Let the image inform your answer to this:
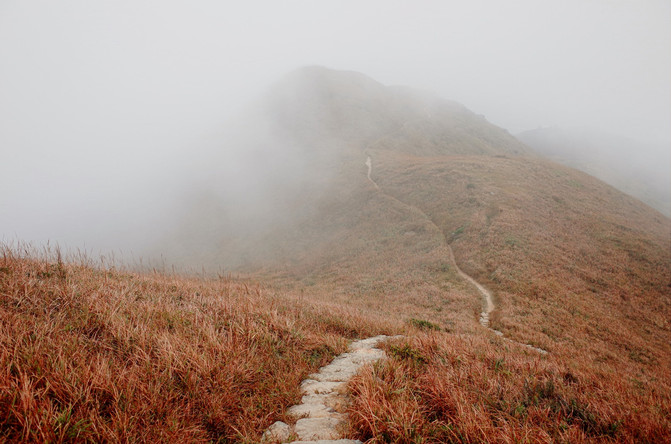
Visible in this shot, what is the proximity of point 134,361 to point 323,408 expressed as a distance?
2.33m

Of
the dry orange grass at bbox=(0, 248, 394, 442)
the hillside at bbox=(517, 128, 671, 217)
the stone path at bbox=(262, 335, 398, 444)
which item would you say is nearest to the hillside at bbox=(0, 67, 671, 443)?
the dry orange grass at bbox=(0, 248, 394, 442)

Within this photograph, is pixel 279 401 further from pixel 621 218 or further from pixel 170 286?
pixel 621 218

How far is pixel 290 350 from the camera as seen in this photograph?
4719 millimetres

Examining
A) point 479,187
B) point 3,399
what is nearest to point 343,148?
point 479,187

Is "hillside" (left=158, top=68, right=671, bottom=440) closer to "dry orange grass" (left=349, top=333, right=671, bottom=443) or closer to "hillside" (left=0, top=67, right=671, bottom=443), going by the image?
"hillside" (left=0, top=67, right=671, bottom=443)

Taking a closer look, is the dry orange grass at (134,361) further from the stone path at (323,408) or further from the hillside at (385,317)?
the stone path at (323,408)

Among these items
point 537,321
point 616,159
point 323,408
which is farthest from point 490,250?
point 616,159

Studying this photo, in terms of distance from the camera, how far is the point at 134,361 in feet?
10.7

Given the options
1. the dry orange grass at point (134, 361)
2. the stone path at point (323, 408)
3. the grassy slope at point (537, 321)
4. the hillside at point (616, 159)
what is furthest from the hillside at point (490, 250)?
the hillside at point (616, 159)

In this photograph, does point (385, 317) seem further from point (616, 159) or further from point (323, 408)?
point (616, 159)

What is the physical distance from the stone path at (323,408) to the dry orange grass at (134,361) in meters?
0.16

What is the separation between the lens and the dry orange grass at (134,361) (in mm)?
→ 2390

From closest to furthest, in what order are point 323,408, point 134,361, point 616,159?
point 134,361, point 323,408, point 616,159

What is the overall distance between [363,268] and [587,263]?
18.6 metres
